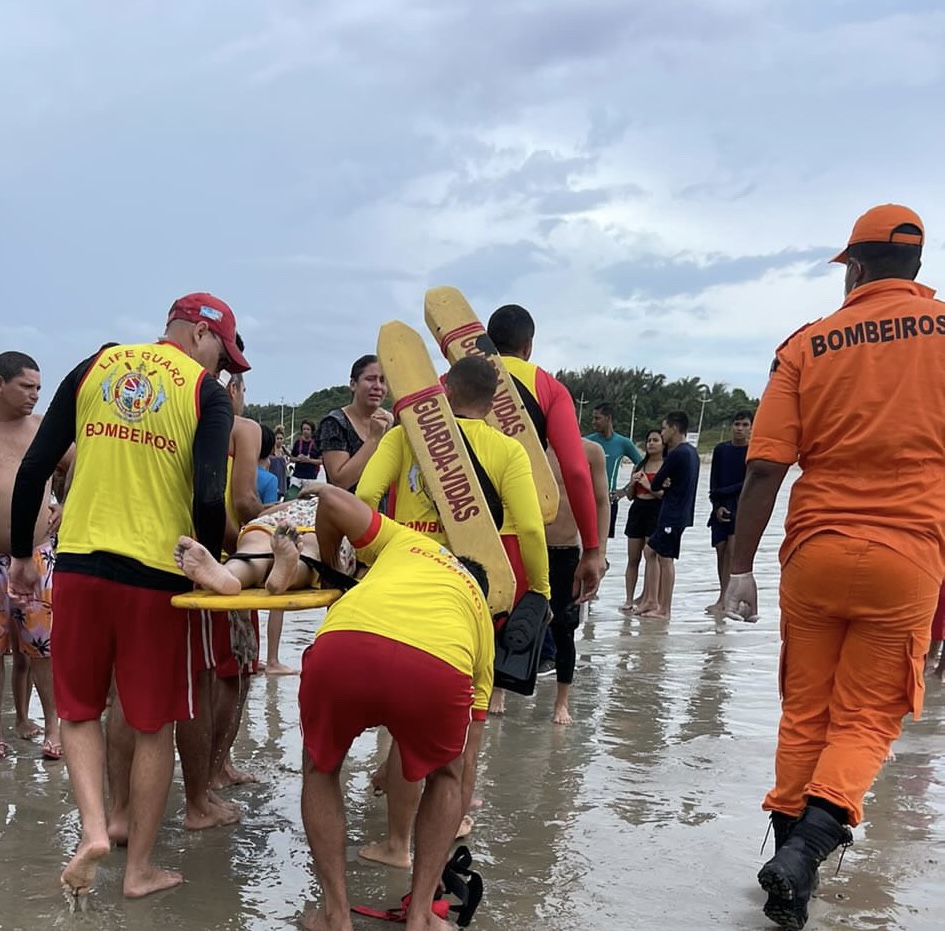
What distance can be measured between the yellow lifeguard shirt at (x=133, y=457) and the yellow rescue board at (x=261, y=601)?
406mm

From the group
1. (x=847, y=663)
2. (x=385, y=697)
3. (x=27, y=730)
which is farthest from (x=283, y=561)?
(x=27, y=730)

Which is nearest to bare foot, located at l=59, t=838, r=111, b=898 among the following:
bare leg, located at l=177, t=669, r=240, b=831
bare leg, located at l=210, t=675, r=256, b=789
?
bare leg, located at l=177, t=669, r=240, b=831

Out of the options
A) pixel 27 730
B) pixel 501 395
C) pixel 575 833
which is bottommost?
pixel 27 730

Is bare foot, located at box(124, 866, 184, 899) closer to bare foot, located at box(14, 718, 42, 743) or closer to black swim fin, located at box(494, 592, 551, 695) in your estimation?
black swim fin, located at box(494, 592, 551, 695)

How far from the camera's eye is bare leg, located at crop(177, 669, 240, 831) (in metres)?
4.06

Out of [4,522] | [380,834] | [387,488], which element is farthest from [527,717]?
[4,522]

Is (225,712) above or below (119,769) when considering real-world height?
above

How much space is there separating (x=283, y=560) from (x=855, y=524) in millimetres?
1931

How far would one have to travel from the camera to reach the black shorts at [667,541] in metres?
9.98

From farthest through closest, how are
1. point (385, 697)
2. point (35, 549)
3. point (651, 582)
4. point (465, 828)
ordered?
point (651, 582) < point (35, 549) < point (465, 828) < point (385, 697)

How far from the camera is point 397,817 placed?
12.5ft

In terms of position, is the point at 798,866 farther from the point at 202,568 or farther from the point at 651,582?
the point at 651,582

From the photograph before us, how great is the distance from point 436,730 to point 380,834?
56.6 inches

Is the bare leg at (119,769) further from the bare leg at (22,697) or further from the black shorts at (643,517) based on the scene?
→ the black shorts at (643,517)
